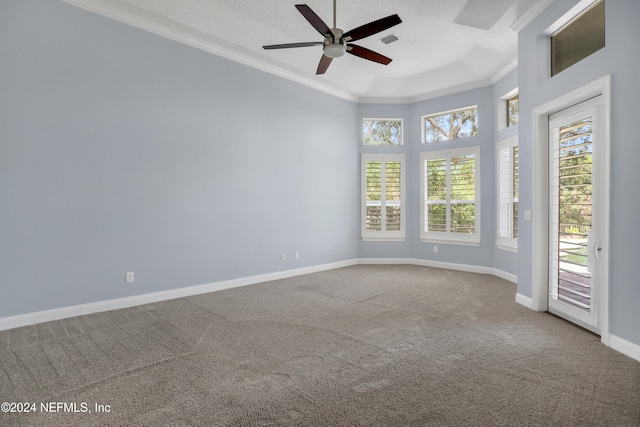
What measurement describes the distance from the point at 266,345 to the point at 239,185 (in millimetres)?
2882

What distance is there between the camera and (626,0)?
8.79 ft

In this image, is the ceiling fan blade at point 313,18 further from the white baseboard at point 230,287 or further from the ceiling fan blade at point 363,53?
the white baseboard at point 230,287

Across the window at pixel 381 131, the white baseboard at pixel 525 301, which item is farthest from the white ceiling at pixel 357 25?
the white baseboard at pixel 525 301

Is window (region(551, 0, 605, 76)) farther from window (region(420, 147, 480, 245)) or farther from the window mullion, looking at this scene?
the window mullion

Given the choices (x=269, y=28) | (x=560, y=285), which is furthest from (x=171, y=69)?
Result: (x=560, y=285)

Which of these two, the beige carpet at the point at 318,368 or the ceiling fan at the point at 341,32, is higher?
the ceiling fan at the point at 341,32

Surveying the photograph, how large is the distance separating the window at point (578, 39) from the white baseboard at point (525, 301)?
8.47ft

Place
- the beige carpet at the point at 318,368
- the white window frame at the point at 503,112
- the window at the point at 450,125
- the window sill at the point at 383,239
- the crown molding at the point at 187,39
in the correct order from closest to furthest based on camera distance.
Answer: the beige carpet at the point at 318,368, the crown molding at the point at 187,39, the white window frame at the point at 503,112, the window at the point at 450,125, the window sill at the point at 383,239

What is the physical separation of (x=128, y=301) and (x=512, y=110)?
6473 mm

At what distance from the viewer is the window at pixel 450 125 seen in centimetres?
657

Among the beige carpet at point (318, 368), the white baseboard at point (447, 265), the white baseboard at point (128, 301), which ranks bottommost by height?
the white baseboard at point (447, 265)

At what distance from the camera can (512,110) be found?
232 inches

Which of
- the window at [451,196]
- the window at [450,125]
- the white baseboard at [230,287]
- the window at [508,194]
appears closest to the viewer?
the white baseboard at [230,287]

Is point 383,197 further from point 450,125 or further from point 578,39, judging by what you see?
point 578,39
